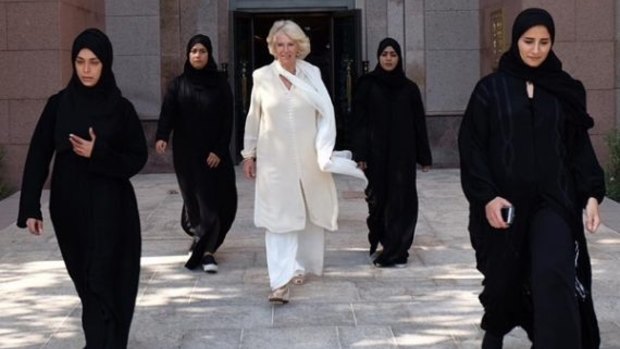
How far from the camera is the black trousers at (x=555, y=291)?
15.7 feet

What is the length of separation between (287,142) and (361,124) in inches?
51.7

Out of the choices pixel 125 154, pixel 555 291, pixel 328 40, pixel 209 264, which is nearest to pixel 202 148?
pixel 209 264

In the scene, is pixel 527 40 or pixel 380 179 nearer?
pixel 527 40

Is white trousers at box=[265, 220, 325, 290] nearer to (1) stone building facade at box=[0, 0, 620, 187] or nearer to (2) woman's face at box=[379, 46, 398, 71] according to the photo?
(2) woman's face at box=[379, 46, 398, 71]

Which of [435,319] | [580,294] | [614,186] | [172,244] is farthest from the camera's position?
[614,186]

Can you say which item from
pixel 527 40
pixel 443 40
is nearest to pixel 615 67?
pixel 443 40

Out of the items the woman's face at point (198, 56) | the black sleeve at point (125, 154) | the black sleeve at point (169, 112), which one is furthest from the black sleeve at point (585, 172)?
the black sleeve at point (169, 112)

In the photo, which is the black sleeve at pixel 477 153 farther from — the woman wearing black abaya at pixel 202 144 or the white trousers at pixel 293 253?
the woman wearing black abaya at pixel 202 144

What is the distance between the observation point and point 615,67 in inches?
524

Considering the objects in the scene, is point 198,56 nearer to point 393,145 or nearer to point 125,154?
point 393,145

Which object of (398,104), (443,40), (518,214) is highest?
(443,40)

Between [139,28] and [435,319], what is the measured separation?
32.0 feet

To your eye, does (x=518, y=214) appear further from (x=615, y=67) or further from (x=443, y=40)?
(x=443, y=40)

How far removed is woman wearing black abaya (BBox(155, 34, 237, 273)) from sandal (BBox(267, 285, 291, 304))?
1.17 meters
